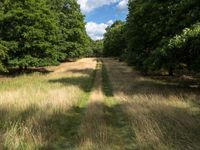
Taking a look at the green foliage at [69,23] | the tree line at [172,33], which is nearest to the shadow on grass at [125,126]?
the tree line at [172,33]

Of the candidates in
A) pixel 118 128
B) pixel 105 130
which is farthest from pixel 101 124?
pixel 105 130

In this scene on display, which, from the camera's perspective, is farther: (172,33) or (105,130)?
(172,33)

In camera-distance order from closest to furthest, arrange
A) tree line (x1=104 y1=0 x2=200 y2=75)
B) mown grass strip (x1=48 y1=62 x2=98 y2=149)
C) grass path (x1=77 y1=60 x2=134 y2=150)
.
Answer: grass path (x1=77 y1=60 x2=134 y2=150) → mown grass strip (x1=48 y1=62 x2=98 y2=149) → tree line (x1=104 y1=0 x2=200 y2=75)

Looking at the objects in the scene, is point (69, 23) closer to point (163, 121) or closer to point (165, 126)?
point (163, 121)

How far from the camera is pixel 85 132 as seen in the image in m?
10.2

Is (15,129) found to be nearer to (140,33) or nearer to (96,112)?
(96,112)

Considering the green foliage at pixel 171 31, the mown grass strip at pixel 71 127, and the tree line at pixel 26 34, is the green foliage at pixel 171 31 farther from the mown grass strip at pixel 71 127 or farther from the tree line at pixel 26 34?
the tree line at pixel 26 34

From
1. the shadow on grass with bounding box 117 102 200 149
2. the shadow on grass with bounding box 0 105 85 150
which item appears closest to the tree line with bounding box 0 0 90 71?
the shadow on grass with bounding box 0 105 85 150

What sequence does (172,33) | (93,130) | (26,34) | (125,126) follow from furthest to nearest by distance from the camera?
(26,34) → (172,33) → (125,126) → (93,130)

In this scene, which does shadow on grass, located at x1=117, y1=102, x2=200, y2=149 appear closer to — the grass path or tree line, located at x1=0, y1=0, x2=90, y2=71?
the grass path

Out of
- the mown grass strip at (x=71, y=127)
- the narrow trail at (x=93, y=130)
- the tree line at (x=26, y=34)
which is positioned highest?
the tree line at (x=26, y=34)

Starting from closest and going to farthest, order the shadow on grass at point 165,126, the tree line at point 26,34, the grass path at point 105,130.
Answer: the shadow on grass at point 165,126 → the grass path at point 105,130 → the tree line at point 26,34

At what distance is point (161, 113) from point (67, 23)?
156 ft

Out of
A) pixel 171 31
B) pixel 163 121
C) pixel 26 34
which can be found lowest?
pixel 163 121
